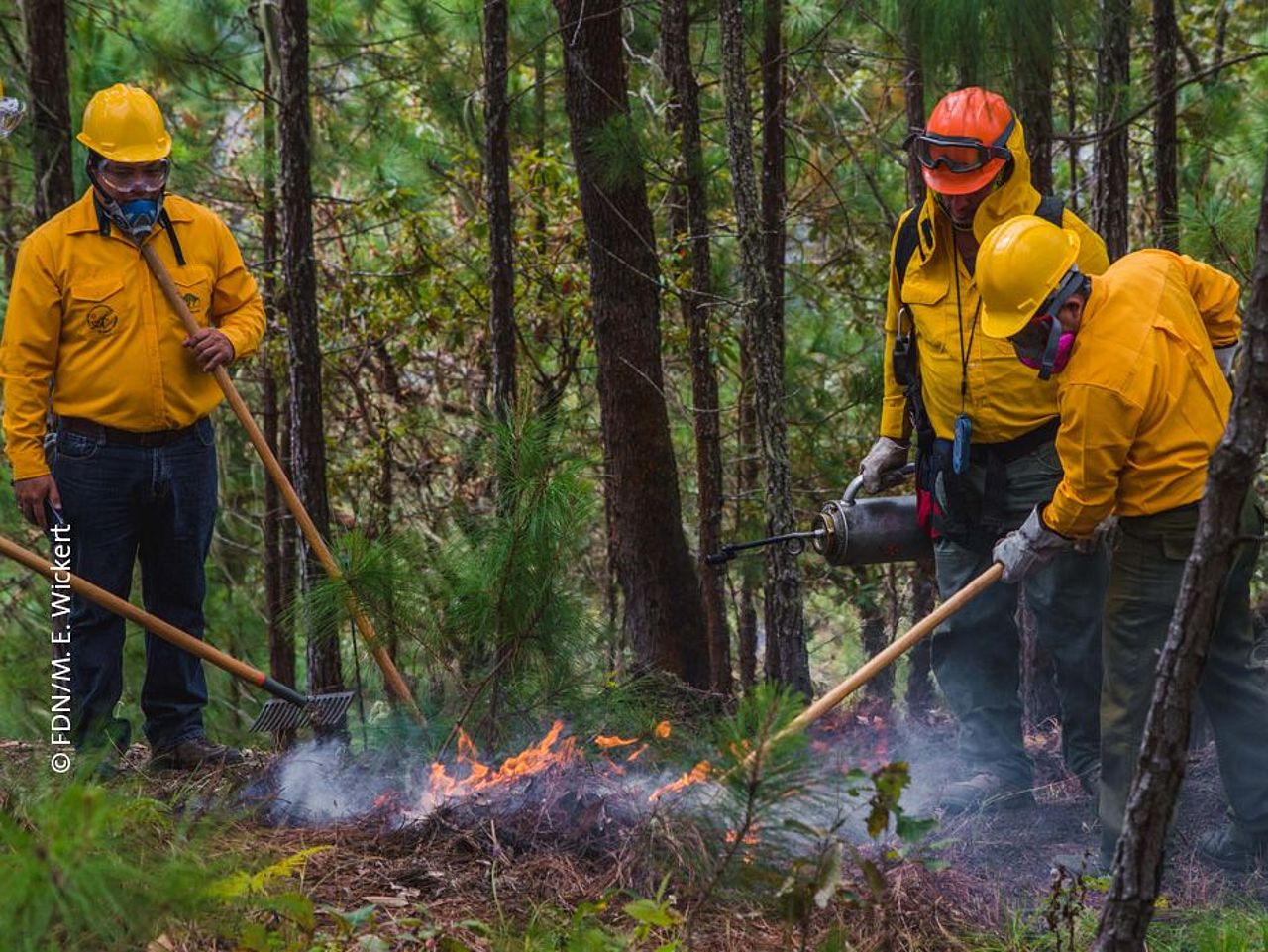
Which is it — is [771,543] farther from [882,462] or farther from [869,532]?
[882,462]

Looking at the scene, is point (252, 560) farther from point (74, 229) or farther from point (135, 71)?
point (74, 229)

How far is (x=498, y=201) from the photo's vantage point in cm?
731

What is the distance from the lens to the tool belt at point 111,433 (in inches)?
163

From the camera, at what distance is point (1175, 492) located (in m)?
3.58

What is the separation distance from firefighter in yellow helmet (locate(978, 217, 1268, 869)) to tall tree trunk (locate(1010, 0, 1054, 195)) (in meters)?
1.97

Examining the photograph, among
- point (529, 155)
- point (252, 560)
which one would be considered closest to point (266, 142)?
point (529, 155)

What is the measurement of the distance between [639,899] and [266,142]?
30.0ft

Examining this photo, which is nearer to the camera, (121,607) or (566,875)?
(566,875)

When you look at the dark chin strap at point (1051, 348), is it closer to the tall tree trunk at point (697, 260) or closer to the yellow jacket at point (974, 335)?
the yellow jacket at point (974, 335)

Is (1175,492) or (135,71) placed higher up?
(135,71)

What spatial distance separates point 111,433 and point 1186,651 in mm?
3320

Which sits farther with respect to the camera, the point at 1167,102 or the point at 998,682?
the point at 1167,102

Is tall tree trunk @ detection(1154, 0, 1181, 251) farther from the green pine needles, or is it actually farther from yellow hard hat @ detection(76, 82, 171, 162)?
yellow hard hat @ detection(76, 82, 171, 162)

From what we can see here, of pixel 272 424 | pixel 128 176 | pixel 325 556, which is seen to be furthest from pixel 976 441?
pixel 272 424
